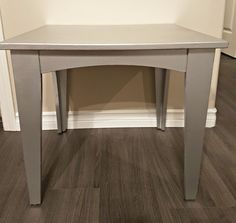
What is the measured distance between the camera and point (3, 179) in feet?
3.43

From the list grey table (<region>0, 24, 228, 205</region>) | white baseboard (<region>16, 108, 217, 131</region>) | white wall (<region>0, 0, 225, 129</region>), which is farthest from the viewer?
white baseboard (<region>16, 108, 217, 131</region>)

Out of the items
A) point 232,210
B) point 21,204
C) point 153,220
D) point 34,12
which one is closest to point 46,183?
point 21,204

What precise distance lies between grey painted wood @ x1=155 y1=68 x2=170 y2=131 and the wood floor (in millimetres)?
71

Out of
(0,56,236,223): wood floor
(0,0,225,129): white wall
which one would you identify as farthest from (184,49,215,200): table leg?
→ (0,0,225,129): white wall

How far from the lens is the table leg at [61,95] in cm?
128

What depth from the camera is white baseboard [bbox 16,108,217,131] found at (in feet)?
4.72

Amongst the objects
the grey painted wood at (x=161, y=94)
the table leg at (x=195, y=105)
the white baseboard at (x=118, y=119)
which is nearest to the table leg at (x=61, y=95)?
the white baseboard at (x=118, y=119)

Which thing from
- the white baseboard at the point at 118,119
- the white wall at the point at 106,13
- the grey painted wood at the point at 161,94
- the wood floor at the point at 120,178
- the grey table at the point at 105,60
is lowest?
the wood floor at the point at 120,178

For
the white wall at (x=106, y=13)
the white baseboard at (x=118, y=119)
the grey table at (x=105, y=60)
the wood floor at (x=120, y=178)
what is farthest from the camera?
the white baseboard at (x=118, y=119)

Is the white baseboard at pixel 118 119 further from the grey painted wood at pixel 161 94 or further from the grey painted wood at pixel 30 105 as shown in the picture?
the grey painted wood at pixel 30 105

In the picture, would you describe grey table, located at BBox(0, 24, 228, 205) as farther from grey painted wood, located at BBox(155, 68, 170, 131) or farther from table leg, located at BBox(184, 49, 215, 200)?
grey painted wood, located at BBox(155, 68, 170, 131)

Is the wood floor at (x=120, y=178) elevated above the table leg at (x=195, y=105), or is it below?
below

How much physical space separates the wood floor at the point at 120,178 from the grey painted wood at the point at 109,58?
46 cm

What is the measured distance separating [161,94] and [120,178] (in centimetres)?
51
